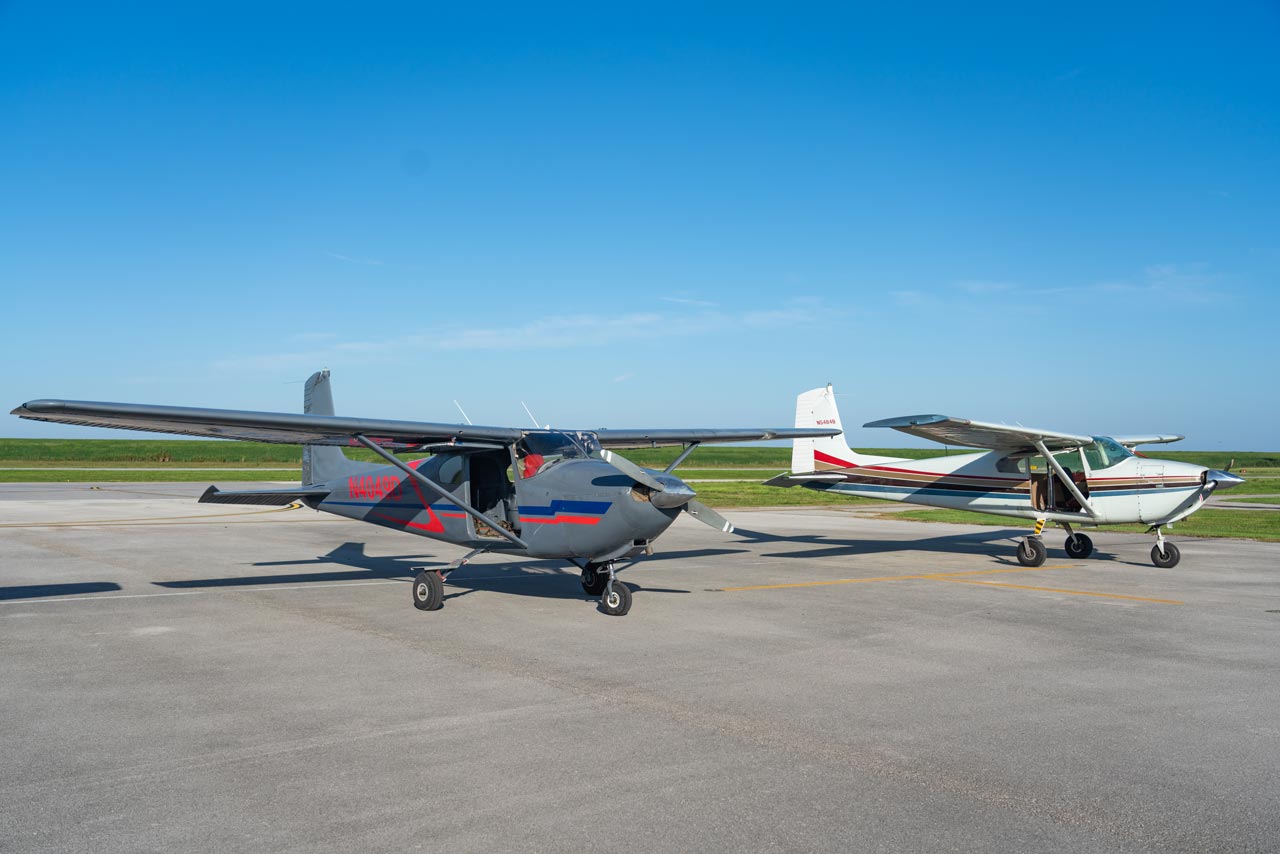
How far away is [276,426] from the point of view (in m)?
10.5

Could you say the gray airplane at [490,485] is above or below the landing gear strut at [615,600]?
above

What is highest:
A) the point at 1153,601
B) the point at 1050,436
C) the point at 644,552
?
the point at 1050,436

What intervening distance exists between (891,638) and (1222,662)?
2.99m

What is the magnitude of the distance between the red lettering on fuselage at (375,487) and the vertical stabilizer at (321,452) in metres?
1.15

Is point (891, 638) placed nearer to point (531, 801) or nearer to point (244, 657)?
point (531, 801)

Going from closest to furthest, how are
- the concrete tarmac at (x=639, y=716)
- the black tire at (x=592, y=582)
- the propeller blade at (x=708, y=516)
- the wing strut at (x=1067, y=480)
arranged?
1. the concrete tarmac at (x=639, y=716)
2. the propeller blade at (x=708, y=516)
3. the black tire at (x=592, y=582)
4. the wing strut at (x=1067, y=480)

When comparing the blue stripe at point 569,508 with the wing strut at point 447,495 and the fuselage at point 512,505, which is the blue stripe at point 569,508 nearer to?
the fuselage at point 512,505

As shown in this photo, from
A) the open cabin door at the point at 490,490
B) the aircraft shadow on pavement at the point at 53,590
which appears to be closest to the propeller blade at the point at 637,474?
the open cabin door at the point at 490,490

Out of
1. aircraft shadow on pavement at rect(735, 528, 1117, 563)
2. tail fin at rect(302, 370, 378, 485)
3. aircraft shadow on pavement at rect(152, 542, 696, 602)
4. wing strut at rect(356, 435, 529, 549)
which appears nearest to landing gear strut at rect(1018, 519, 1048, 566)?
aircraft shadow on pavement at rect(735, 528, 1117, 563)

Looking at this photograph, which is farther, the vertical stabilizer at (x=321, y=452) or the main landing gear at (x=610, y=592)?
the vertical stabilizer at (x=321, y=452)

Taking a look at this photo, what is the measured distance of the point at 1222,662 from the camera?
328 inches

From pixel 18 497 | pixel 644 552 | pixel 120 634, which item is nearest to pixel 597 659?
pixel 644 552

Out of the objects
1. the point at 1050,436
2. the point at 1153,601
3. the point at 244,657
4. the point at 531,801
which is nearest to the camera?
the point at 531,801

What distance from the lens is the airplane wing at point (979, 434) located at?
49.8ft
